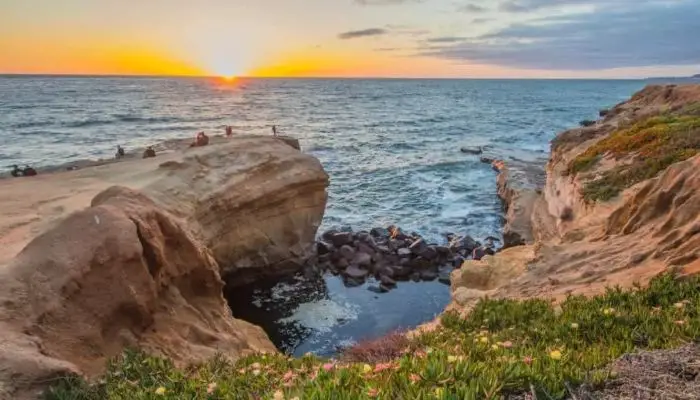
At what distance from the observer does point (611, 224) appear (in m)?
12.7

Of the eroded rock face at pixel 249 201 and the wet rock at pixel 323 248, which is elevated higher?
the eroded rock face at pixel 249 201

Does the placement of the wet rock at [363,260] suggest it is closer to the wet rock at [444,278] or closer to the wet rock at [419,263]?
the wet rock at [419,263]

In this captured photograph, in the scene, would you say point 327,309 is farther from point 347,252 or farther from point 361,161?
point 361,161

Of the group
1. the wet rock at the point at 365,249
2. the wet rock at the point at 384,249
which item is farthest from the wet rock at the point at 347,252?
the wet rock at the point at 384,249

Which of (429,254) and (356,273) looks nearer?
(356,273)

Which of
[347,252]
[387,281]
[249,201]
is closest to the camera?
[249,201]

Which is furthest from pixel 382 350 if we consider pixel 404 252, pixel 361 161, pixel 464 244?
pixel 361 161

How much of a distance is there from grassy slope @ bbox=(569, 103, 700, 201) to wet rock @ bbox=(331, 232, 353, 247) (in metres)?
9.41

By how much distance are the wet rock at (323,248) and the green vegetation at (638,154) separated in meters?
9.89

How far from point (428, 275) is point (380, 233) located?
484 cm

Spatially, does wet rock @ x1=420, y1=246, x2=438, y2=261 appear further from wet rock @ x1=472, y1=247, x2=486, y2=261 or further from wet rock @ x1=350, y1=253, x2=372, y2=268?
wet rock @ x1=350, y1=253, x2=372, y2=268

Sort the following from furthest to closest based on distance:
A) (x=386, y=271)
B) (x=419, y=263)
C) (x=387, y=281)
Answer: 1. (x=419, y=263)
2. (x=386, y=271)
3. (x=387, y=281)

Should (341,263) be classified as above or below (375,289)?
above

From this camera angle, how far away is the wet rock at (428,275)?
811 inches
